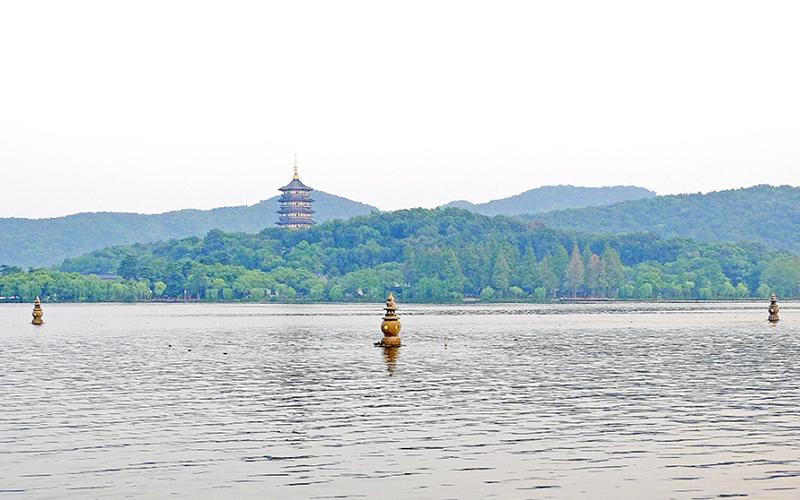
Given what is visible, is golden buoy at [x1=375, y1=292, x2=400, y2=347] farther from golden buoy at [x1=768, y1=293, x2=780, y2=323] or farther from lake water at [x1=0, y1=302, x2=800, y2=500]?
golden buoy at [x1=768, y1=293, x2=780, y2=323]

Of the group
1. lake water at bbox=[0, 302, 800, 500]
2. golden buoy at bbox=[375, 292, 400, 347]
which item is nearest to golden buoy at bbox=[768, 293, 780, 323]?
golden buoy at bbox=[375, 292, 400, 347]

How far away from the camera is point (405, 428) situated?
25.2m

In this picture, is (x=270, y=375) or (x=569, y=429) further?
(x=270, y=375)

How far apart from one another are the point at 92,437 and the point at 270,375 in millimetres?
17427

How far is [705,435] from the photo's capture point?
2355cm

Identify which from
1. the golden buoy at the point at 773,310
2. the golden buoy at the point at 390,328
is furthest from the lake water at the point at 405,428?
the golden buoy at the point at 773,310

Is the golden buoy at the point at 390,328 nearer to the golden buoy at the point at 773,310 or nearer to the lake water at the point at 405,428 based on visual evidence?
the lake water at the point at 405,428

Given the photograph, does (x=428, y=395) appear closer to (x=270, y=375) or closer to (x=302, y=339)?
(x=270, y=375)

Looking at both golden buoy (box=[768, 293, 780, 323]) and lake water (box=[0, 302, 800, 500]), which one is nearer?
lake water (box=[0, 302, 800, 500])

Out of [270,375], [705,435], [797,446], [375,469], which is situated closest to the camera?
[375,469]

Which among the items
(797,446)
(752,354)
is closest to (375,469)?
(797,446)

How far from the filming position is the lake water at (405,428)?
18391 mm

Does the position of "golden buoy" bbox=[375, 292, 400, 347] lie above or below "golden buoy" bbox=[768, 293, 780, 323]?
below

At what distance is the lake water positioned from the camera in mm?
18391
